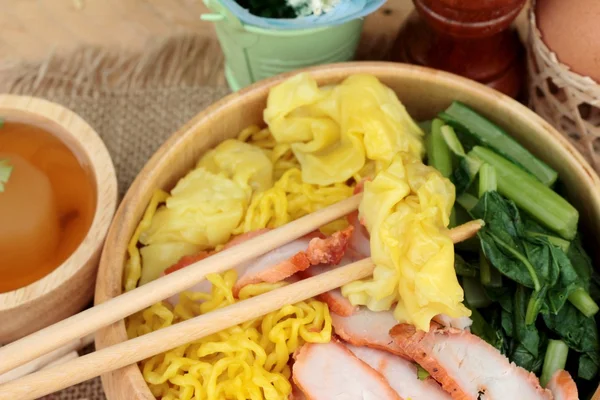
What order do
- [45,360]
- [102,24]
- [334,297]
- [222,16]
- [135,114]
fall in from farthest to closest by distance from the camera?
[102,24] < [135,114] < [222,16] < [45,360] < [334,297]

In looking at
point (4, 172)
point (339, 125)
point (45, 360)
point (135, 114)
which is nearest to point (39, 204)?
point (4, 172)

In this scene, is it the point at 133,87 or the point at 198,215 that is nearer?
the point at 198,215

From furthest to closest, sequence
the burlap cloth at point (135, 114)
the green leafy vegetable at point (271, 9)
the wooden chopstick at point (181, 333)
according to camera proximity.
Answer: the burlap cloth at point (135, 114) < the green leafy vegetable at point (271, 9) < the wooden chopstick at point (181, 333)

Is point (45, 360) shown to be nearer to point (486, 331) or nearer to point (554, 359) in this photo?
point (486, 331)

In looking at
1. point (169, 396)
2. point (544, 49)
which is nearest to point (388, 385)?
point (169, 396)

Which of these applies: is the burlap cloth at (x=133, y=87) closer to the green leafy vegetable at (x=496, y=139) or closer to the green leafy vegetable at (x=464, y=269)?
the green leafy vegetable at (x=496, y=139)

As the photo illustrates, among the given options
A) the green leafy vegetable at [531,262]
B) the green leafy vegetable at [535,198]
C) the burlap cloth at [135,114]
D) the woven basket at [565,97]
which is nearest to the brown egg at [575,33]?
the woven basket at [565,97]

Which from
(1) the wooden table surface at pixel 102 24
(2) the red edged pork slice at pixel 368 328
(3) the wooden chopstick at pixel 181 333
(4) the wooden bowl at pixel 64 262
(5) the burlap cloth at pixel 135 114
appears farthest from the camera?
(1) the wooden table surface at pixel 102 24

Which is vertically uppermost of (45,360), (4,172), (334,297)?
(4,172)
